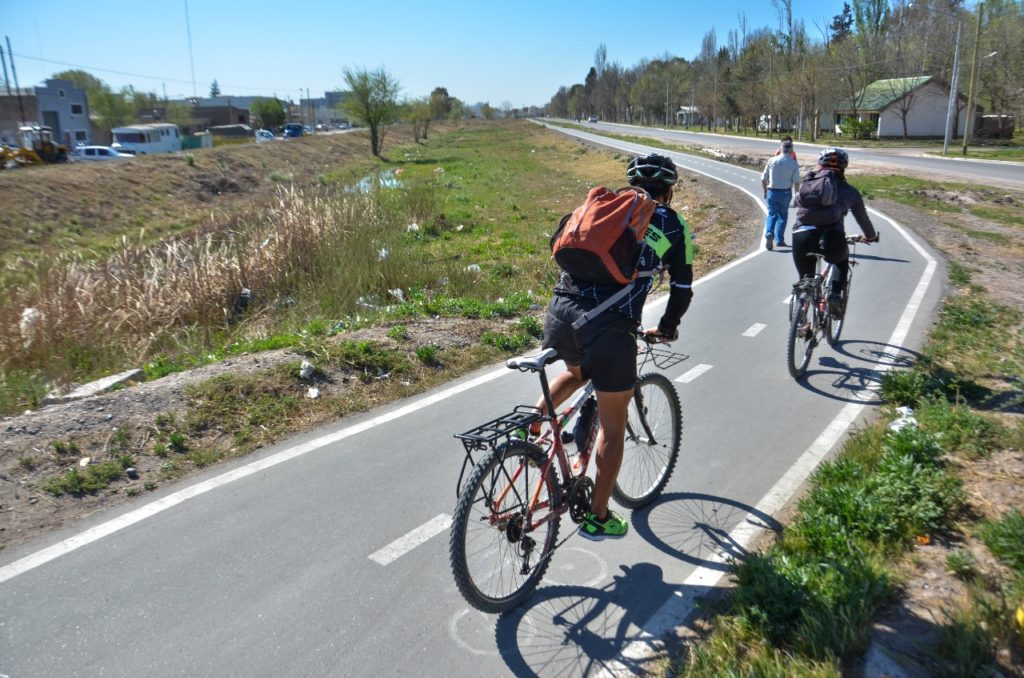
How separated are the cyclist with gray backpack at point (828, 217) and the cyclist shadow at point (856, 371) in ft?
1.87

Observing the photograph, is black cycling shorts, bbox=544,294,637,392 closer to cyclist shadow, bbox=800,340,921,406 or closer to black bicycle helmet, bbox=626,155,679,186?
black bicycle helmet, bbox=626,155,679,186

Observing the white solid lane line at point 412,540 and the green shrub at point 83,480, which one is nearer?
the white solid lane line at point 412,540

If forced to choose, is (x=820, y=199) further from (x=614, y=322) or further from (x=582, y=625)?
(x=582, y=625)

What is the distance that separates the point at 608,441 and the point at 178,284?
781 centimetres

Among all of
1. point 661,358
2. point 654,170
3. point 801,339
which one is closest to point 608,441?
point 654,170

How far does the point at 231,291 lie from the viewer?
9.98 meters

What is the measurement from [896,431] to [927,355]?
2.44 m

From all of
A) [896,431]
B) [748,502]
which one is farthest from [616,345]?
[896,431]

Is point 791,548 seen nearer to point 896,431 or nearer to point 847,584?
point 847,584

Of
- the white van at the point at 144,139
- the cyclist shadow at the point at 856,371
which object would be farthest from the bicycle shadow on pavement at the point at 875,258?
the white van at the point at 144,139

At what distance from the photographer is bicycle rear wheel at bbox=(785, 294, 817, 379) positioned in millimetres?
6801

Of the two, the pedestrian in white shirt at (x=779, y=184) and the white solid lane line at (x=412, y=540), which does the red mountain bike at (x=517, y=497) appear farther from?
the pedestrian in white shirt at (x=779, y=184)

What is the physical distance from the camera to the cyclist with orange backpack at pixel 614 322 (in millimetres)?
3535

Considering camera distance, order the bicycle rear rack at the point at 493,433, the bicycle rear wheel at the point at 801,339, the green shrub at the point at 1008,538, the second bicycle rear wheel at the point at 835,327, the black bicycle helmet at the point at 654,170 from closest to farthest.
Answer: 1. the bicycle rear rack at the point at 493,433
2. the green shrub at the point at 1008,538
3. the black bicycle helmet at the point at 654,170
4. the bicycle rear wheel at the point at 801,339
5. the second bicycle rear wheel at the point at 835,327
